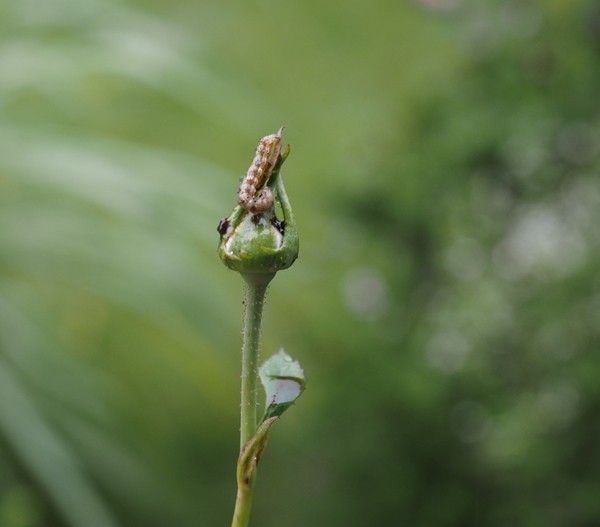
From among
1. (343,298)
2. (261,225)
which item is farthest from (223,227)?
(343,298)

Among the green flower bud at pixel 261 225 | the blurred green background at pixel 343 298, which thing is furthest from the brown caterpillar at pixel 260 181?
the blurred green background at pixel 343 298

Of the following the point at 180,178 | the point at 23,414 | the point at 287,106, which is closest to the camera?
the point at 23,414

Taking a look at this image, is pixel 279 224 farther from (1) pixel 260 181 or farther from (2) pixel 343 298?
(2) pixel 343 298

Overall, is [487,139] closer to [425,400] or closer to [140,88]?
[425,400]

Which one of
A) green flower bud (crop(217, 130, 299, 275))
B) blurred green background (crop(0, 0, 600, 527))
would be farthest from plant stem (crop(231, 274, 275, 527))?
blurred green background (crop(0, 0, 600, 527))

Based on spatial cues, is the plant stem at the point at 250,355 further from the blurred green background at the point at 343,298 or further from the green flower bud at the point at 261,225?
the blurred green background at the point at 343,298

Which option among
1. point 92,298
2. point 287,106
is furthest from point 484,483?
point 287,106
